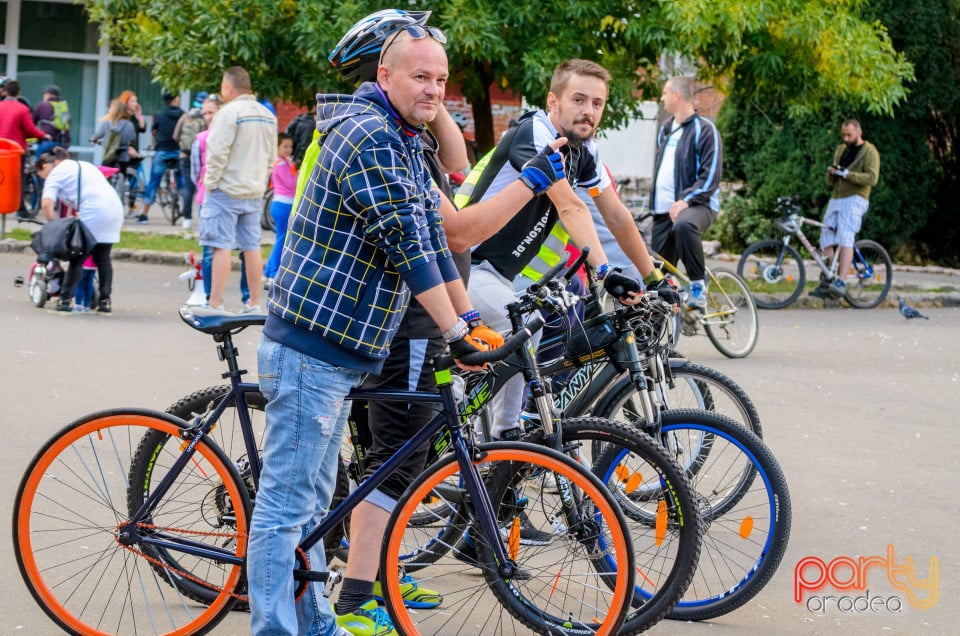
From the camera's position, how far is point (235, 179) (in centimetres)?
1110

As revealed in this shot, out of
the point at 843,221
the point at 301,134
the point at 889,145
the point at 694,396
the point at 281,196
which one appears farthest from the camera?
the point at 889,145

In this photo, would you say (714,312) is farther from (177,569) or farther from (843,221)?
(177,569)

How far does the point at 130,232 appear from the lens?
18.8 metres

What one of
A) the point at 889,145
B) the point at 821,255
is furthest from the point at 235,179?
the point at 889,145

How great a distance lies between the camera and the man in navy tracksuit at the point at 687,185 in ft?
35.3

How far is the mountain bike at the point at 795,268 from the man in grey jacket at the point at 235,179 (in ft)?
18.9

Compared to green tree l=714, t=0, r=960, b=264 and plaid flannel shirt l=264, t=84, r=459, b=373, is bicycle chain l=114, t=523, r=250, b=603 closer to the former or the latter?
plaid flannel shirt l=264, t=84, r=459, b=373

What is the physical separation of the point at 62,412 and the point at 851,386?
215 inches

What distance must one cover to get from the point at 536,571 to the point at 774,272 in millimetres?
11486

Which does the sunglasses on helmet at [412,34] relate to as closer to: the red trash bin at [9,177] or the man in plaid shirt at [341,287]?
the man in plaid shirt at [341,287]

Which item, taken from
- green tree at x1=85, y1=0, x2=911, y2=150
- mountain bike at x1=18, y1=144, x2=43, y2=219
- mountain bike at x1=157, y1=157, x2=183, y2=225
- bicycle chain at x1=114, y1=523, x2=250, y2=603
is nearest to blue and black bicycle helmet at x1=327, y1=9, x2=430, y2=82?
bicycle chain at x1=114, y1=523, x2=250, y2=603

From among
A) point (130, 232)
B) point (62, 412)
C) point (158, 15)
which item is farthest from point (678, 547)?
point (130, 232)

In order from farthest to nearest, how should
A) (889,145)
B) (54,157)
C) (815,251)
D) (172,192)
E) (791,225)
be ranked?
(172,192)
(889,145)
(815,251)
(791,225)
(54,157)

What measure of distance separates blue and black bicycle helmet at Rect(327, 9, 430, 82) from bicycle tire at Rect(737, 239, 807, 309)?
11058mm
